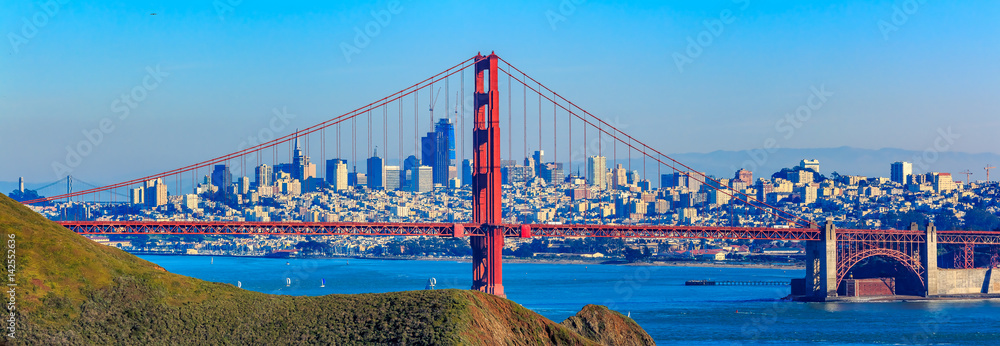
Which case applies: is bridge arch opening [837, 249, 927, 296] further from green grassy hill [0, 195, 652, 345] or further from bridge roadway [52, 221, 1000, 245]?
green grassy hill [0, 195, 652, 345]

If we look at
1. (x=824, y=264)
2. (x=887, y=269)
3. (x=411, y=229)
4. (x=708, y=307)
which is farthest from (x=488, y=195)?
(x=887, y=269)

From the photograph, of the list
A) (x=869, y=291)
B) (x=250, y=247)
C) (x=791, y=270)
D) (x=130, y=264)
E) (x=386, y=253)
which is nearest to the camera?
(x=130, y=264)

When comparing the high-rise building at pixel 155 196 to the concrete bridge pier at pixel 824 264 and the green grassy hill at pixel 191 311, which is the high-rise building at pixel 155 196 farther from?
the green grassy hill at pixel 191 311

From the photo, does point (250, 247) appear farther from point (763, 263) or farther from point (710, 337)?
point (710, 337)

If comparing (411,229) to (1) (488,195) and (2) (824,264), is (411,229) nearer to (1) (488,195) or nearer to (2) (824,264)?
(1) (488,195)

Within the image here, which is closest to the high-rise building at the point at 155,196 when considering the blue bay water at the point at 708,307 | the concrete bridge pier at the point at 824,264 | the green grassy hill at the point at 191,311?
the blue bay water at the point at 708,307

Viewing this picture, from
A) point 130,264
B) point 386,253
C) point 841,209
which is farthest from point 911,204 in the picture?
point 130,264
